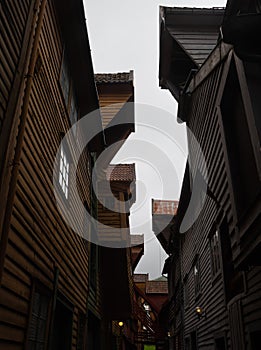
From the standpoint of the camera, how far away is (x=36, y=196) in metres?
5.25

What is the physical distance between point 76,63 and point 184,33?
434cm

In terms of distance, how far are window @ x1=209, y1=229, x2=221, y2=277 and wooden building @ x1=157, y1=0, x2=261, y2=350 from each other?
0.9 inches

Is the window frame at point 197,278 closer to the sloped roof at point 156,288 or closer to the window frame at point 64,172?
the window frame at point 64,172

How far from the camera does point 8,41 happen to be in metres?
4.29

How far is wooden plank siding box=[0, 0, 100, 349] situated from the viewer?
417 centimetres

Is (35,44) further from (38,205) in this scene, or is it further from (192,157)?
(192,157)

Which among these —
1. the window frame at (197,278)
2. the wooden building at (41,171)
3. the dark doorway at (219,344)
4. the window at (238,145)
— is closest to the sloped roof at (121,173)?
the wooden building at (41,171)

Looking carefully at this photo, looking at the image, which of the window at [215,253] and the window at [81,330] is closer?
the window at [215,253]

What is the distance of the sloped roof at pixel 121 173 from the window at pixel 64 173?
16.4 ft

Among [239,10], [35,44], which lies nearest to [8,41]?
[35,44]

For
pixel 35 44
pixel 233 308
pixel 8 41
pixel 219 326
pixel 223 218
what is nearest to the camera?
pixel 8 41

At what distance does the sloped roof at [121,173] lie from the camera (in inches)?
498

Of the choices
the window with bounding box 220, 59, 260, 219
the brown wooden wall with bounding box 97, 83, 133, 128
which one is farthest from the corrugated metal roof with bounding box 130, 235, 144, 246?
the window with bounding box 220, 59, 260, 219

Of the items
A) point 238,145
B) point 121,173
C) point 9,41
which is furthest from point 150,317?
point 9,41
